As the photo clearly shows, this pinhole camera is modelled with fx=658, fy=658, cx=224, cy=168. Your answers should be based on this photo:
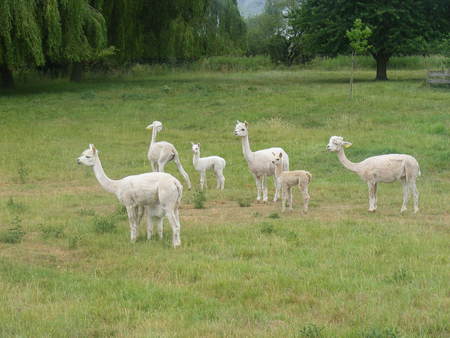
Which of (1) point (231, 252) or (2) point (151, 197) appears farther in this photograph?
(2) point (151, 197)

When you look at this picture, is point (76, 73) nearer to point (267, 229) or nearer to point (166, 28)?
point (166, 28)

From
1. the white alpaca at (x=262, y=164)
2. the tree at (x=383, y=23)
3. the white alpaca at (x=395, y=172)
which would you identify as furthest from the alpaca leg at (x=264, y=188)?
the tree at (x=383, y=23)

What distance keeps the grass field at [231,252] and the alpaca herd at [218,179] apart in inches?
15.6

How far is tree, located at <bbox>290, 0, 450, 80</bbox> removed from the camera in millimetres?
35031

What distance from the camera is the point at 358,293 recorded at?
23.1 feet

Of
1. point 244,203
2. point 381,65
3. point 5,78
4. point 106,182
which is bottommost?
point 244,203

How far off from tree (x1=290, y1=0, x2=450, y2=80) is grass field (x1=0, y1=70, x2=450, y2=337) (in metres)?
15.8

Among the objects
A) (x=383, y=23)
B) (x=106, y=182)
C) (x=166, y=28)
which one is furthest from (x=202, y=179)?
(x=383, y=23)

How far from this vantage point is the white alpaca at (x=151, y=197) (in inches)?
357

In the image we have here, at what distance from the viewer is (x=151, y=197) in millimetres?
9266

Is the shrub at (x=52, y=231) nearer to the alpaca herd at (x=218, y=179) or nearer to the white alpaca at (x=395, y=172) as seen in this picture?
the alpaca herd at (x=218, y=179)

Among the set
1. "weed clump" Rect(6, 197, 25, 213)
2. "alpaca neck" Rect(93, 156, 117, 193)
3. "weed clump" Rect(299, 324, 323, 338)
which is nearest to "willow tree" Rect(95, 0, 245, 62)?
"weed clump" Rect(6, 197, 25, 213)

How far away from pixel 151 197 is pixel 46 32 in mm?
20535

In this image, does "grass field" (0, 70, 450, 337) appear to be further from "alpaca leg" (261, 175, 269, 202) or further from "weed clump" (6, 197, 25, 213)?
"alpaca leg" (261, 175, 269, 202)
